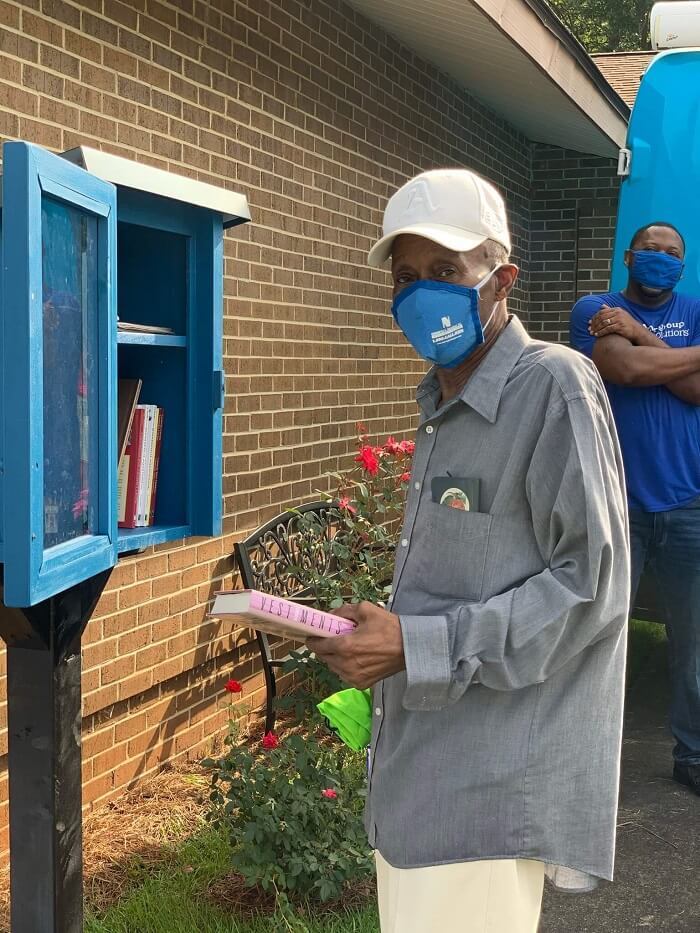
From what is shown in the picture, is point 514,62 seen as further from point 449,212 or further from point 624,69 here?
point 624,69

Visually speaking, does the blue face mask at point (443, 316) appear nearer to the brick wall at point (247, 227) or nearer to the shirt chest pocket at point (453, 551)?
the shirt chest pocket at point (453, 551)

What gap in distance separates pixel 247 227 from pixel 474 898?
3810mm

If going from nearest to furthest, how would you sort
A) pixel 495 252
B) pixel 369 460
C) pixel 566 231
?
pixel 495 252 < pixel 369 460 < pixel 566 231

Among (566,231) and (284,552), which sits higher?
(566,231)

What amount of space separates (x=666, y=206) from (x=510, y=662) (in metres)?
4.01

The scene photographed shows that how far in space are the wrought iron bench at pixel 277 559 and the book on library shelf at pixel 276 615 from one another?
114 inches

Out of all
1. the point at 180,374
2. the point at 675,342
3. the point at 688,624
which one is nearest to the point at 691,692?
the point at 688,624

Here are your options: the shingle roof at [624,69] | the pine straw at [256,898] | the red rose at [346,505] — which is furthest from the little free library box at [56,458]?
the shingle roof at [624,69]

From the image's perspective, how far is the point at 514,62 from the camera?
24.2 feet

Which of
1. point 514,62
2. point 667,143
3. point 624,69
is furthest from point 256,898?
point 624,69

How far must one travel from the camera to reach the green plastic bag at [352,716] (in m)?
2.32

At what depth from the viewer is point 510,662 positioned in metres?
1.88

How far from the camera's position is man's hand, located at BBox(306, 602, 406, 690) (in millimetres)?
1913

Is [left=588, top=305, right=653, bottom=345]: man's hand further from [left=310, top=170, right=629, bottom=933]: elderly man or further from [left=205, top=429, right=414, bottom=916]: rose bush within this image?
[left=310, top=170, right=629, bottom=933]: elderly man
